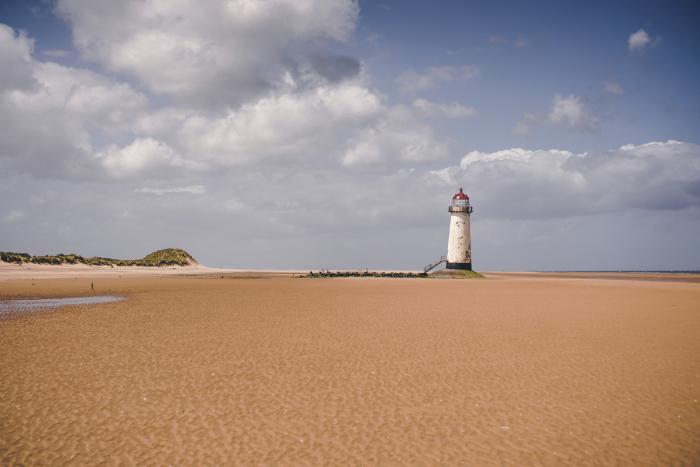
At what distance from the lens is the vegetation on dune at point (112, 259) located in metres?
63.4

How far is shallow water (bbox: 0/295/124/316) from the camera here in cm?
2227

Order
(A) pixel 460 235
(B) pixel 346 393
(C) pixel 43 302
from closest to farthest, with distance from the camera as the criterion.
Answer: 1. (B) pixel 346 393
2. (C) pixel 43 302
3. (A) pixel 460 235

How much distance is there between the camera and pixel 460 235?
62875mm

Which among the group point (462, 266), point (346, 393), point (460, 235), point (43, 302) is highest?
point (460, 235)

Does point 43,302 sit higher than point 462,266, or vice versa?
point 462,266

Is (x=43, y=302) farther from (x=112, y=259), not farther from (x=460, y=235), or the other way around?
(x=112, y=259)

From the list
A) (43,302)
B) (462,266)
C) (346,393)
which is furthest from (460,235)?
(346,393)

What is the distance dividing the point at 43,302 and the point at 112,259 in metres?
60.3

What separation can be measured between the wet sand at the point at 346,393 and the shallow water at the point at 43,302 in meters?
5.07

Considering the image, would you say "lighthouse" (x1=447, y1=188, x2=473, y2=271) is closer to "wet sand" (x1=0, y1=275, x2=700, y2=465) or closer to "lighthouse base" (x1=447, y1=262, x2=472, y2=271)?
"lighthouse base" (x1=447, y1=262, x2=472, y2=271)

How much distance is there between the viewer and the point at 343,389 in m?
9.85

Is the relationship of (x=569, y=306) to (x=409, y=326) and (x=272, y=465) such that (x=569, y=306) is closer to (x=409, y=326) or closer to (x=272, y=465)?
(x=409, y=326)

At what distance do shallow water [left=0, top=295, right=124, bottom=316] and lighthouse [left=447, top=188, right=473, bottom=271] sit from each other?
45.9m

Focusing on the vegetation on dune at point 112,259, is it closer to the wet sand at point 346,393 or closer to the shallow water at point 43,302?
the shallow water at point 43,302
